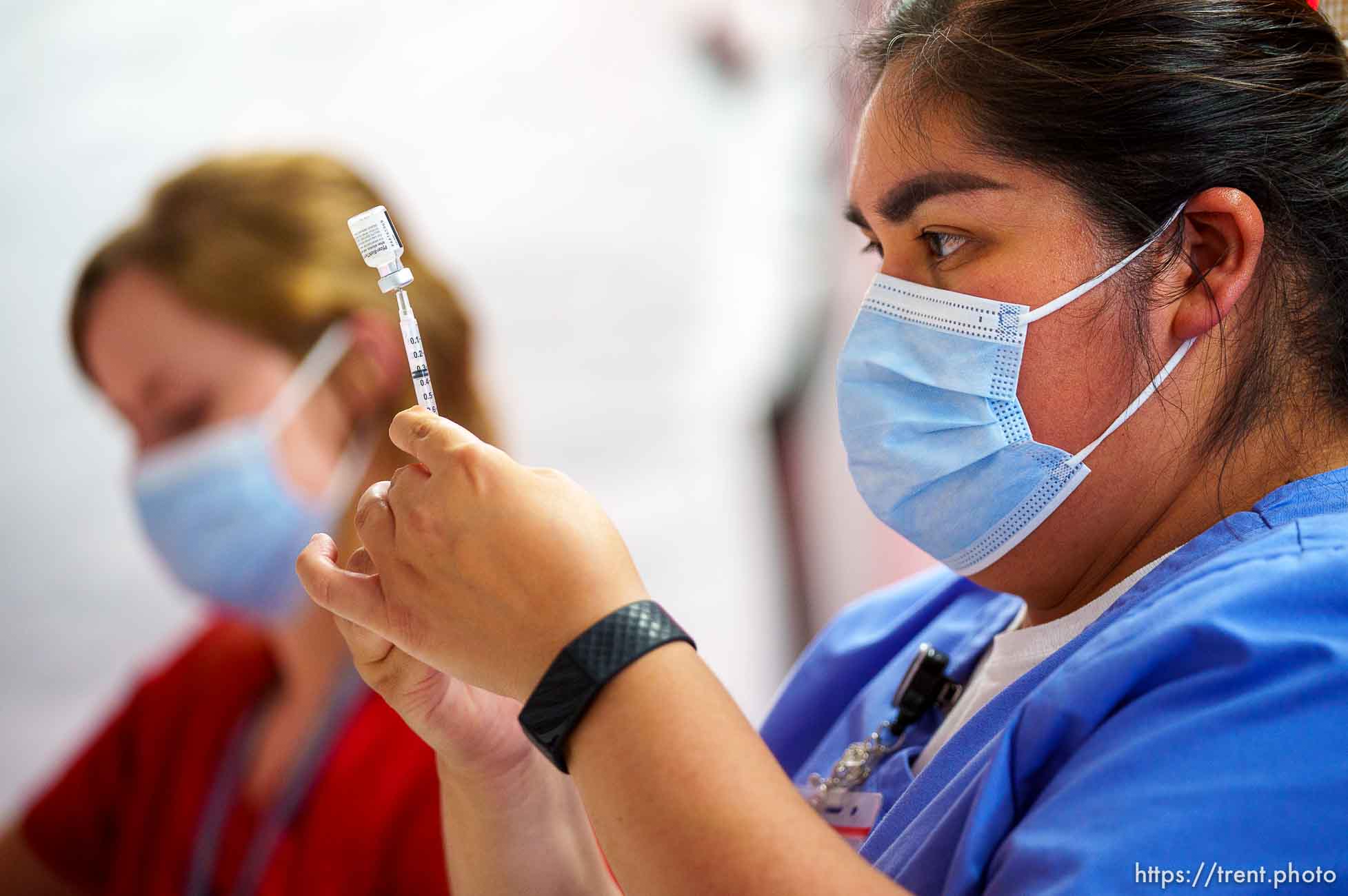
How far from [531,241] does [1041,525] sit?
1.35 m

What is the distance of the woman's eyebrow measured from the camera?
0.83 meters

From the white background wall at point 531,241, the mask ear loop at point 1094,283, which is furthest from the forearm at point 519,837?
the white background wall at point 531,241

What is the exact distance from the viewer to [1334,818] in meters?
0.60

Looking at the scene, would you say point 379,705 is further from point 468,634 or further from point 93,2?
point 93,2

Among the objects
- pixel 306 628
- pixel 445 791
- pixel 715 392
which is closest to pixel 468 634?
pixel 445 791

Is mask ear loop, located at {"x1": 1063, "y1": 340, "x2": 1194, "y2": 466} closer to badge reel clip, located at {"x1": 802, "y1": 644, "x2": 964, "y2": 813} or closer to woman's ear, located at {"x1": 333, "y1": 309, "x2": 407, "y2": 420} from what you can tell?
badge reel clip, located at {"x1": 802, "y1": 644, "x2": 964, "y2": 813}

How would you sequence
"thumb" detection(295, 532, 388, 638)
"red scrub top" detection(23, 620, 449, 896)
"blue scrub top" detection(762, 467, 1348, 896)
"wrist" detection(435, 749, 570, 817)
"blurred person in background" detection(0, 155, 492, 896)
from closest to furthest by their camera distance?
"blue scrub top" detection(762, 467, 1348, 896) → "thumb" detection(295, 532, 388, 638) → "wrist" detection(435, 749, 570, 817) → "red scrub top" detection(23, 620, 449, 896) → "blurred person in background" detection(0, 155, 492, 896)

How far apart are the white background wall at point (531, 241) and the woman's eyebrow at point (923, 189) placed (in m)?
0.77

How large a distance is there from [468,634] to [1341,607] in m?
0.53

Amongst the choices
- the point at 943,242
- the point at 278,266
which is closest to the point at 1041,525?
the point at 943,242

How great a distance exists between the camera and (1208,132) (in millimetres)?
799

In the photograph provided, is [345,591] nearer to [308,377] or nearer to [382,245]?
[382,245]

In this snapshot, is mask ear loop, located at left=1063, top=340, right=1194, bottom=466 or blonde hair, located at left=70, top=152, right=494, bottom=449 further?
blonde hair, located at left=70, top=152, right=494, bottom=449

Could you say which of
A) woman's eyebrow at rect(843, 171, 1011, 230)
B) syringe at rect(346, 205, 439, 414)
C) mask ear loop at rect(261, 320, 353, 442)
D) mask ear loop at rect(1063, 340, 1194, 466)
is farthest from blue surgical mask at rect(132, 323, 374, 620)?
mask ear loop at rect(1063, 340, 1194, 466)
